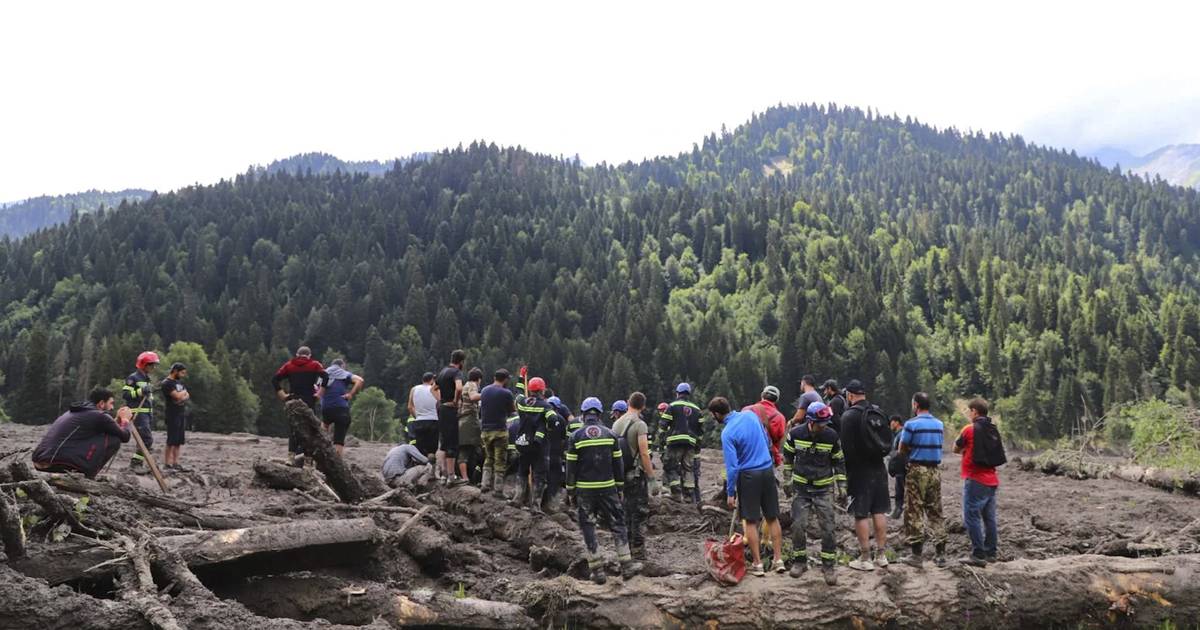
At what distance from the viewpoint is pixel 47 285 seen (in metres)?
136

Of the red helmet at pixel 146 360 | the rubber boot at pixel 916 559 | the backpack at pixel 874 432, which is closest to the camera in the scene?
the rubber boot at pixel 916 559

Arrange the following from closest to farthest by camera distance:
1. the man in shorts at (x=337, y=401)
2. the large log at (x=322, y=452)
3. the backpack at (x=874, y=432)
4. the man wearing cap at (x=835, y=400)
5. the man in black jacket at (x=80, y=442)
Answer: the man in black jacket at (x=80, y=442) → the backpack at (x=874, y=432) → the large log at (x=322, y=452) → the man wearing cap at (x=835, y=400) → the man in shorts at (x=337, y=401)

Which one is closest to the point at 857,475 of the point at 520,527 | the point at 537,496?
the point at 520,527

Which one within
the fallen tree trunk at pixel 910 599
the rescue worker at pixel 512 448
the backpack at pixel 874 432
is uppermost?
the backpack at pixel 874 432

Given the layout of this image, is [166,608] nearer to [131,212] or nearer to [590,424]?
[590,424]

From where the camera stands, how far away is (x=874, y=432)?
1077 centimetres

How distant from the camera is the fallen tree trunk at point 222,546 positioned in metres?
7.66

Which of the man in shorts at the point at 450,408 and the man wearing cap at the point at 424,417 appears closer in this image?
the man in shorts at the point at 450,408

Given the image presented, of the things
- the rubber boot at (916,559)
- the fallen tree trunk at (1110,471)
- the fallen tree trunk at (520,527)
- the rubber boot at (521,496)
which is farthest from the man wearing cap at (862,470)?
the fallen tree trunk at (1110,471)

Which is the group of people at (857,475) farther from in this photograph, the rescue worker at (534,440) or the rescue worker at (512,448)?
the rescue worker at (512,448)

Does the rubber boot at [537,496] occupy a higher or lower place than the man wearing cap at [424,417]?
lower

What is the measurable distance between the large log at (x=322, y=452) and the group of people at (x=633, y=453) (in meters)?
1.85

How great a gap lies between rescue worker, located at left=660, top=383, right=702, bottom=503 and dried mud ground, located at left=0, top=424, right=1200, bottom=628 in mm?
812

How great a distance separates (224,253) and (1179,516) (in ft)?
532
